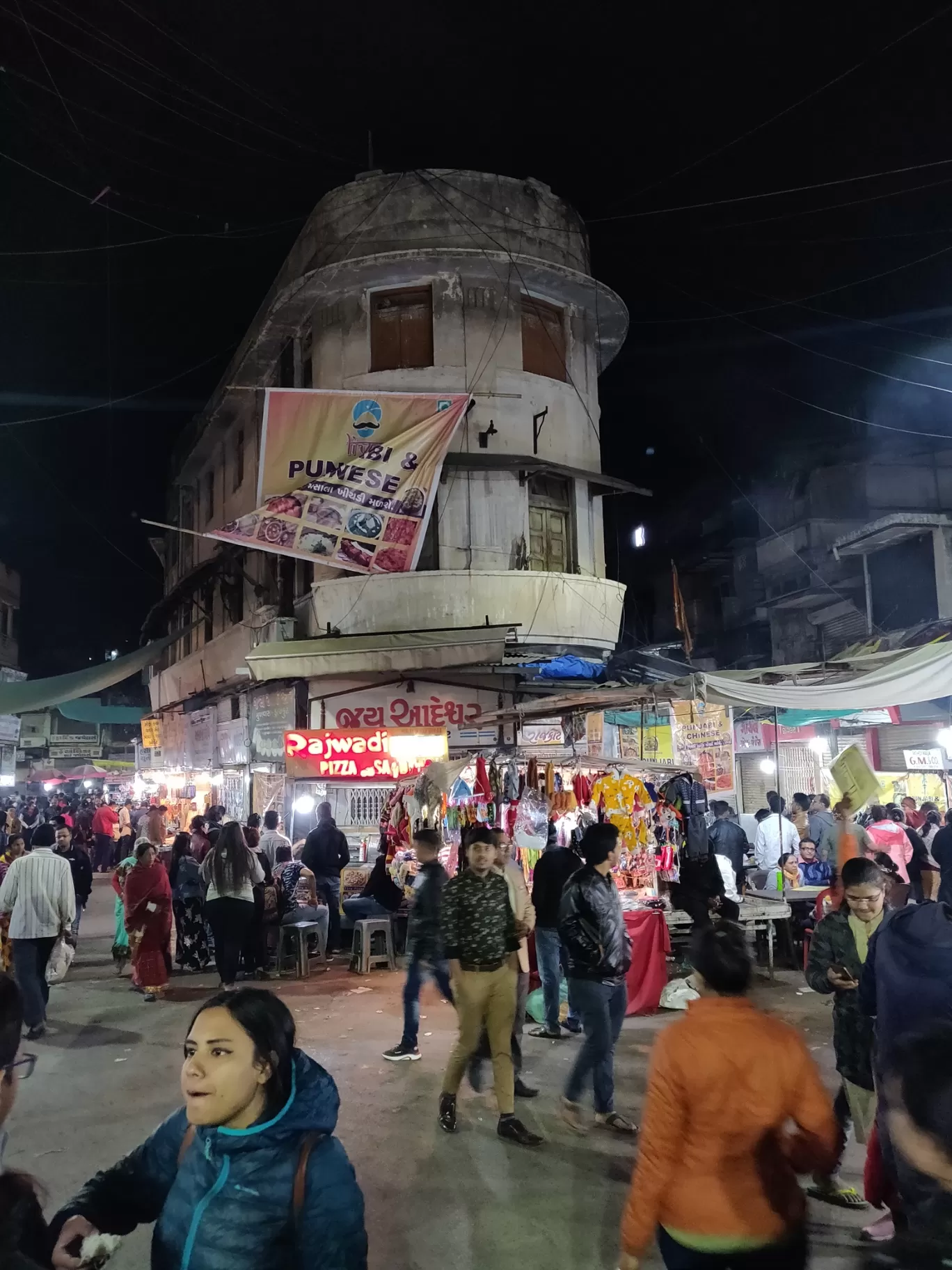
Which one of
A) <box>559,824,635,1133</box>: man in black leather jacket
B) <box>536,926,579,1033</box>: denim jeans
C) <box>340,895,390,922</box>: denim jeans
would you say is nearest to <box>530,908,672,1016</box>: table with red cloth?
<box>536,926,579,1033</box>: denim jeans

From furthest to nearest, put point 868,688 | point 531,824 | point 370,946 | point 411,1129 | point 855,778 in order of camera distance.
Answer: point 370,946 → point 531,824 → point 868,688 → point 855,778 → point 411,1129

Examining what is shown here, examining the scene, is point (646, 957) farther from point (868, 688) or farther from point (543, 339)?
point (543, 339)

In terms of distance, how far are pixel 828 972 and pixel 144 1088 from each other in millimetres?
5585

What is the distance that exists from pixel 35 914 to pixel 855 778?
8.13 m

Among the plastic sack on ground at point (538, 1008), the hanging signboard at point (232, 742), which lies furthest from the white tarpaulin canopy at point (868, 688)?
the hanging signboard at point (232, 742)

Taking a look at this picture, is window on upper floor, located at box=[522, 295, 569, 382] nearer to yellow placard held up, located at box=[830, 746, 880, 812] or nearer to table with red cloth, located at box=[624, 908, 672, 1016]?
yellow placard held up, located at box=[830, 746, 880, 812]

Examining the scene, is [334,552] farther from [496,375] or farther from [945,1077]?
[945,1077]

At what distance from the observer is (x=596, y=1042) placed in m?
5.86

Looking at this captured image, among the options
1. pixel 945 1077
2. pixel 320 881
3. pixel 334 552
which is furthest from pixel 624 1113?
pixel 334 552

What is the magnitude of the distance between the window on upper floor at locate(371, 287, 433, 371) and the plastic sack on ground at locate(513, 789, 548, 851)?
10181mm

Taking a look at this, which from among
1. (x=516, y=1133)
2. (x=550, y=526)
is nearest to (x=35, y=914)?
(x=516, y=1133)

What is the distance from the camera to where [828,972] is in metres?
4.82

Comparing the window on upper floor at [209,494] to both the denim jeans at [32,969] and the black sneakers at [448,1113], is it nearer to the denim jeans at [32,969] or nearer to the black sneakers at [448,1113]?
the denim jeans at [32,969]

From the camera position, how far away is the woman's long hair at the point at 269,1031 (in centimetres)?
235
